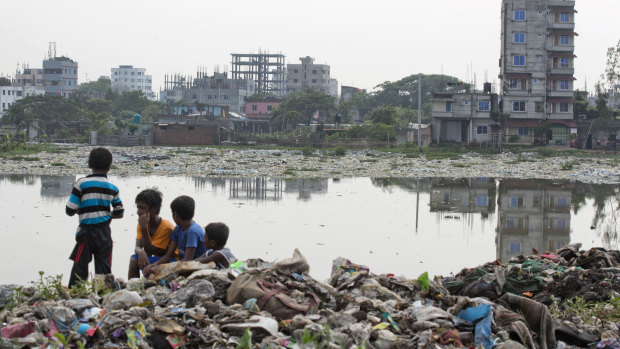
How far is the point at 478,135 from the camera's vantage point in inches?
1927

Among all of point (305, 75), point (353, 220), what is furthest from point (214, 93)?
point (353, 220)

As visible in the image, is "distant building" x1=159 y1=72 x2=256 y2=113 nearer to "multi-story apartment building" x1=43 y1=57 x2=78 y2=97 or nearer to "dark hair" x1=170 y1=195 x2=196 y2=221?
"multi-story apartment building" x1=43 y1=57 x2=78 y2=97

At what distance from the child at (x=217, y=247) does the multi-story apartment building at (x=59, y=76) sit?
92.3 metres

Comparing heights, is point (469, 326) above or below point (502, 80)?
below

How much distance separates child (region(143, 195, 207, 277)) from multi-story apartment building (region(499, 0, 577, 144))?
44432mm

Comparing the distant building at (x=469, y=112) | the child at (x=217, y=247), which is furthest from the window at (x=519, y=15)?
the child at (x=217, y=247)

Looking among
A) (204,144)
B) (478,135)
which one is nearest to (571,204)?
(478,135)

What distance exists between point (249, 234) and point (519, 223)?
20.7 ft

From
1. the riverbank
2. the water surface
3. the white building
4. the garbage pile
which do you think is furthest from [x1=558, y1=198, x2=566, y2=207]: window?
the white building

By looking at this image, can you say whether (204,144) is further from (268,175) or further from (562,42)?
(562,42)

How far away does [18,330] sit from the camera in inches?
177

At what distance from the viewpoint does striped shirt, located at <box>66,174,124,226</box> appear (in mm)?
6172

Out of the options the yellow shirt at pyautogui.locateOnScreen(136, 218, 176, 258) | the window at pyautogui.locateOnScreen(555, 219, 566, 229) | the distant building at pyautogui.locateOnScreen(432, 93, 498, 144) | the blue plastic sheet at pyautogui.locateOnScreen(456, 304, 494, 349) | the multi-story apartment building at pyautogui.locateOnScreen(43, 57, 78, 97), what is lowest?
the window at pyautogui.locateOnScreen(555, 219, 566, 229)

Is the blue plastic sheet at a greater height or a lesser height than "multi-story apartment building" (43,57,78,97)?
lesser
